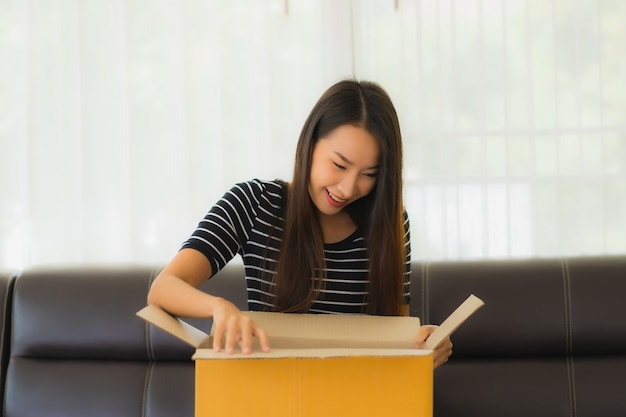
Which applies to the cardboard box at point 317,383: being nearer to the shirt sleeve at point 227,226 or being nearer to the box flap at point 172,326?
the box flap at point 172,326

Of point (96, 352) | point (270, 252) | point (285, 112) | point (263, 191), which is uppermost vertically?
point (285, 112)

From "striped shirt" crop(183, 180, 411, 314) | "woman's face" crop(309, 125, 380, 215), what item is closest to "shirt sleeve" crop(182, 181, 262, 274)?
"striped shirt" crop(183, 180, 411, 314)

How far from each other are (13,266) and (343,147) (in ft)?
4.51

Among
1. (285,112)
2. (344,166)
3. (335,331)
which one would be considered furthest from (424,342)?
(285,112)

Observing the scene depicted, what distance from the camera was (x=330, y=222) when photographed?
1647 mm

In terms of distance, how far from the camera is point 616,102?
2.23 m

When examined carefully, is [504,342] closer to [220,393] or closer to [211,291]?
[211,291]

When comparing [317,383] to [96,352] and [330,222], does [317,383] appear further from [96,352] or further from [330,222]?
[96,352]

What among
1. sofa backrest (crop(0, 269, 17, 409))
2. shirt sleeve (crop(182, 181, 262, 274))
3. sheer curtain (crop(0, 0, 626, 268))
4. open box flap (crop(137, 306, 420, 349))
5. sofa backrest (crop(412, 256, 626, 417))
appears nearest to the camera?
open box flap (crop(137, 306, 420, 349))

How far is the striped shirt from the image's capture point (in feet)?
5.11

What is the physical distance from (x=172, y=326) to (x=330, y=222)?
63cm

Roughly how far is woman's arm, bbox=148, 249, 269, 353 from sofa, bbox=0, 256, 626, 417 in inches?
22.5

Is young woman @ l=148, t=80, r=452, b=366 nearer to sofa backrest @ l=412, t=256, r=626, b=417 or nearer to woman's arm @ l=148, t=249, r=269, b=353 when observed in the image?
woman's arm @ l=148, t=249, r=269, b=353

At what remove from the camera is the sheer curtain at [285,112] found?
225 cm
